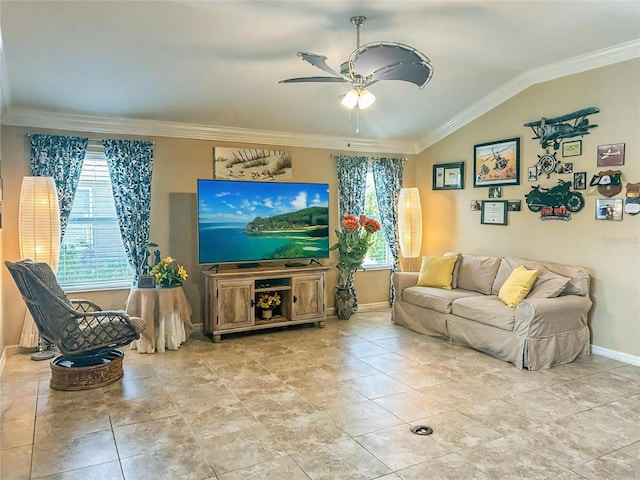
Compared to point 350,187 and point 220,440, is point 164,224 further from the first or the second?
point 220,440

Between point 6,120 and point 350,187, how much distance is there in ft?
13.0

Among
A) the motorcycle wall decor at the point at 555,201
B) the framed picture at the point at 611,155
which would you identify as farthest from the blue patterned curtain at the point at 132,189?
the framed picture at the point at 611,155

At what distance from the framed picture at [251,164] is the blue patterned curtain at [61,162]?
1.45 meters

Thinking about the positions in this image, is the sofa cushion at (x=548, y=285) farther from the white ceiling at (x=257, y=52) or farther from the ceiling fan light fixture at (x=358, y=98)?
the ceiling fan light fixture at (x=358, y=98)

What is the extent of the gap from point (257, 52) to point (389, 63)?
1457mm

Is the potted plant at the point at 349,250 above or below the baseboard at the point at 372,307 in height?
above

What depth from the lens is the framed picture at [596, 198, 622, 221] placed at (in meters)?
4.34

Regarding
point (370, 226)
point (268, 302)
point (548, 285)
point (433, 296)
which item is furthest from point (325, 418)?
point (370, 226)

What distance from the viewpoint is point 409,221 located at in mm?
6395

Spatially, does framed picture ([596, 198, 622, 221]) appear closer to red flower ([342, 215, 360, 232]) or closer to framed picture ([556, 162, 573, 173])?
framed picture ([556, 162, 573, 173])

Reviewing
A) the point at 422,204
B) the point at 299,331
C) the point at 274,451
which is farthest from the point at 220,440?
the point at 422,204

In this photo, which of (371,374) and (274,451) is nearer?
(274,451)

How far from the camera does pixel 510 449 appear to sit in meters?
2.76

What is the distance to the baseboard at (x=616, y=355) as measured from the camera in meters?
4.29
